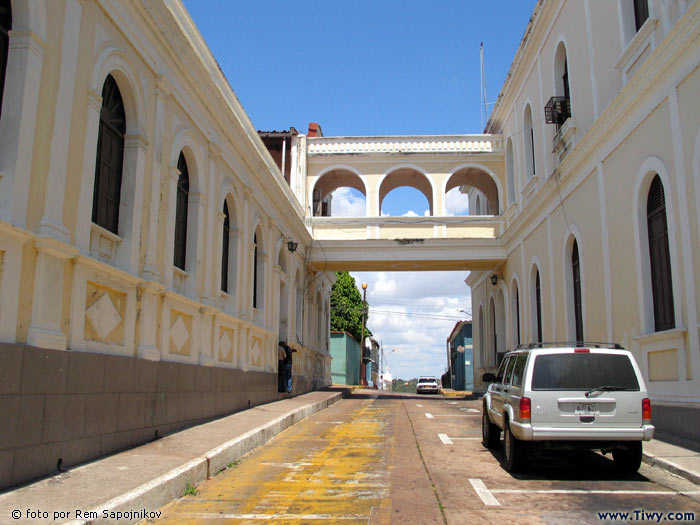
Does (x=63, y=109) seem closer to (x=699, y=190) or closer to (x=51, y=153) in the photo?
(x=51, y=153)

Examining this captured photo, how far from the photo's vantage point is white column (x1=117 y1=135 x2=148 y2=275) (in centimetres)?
952

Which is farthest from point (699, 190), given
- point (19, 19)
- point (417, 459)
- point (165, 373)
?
point (19, 19)

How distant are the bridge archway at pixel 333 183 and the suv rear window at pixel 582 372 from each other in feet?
61.3

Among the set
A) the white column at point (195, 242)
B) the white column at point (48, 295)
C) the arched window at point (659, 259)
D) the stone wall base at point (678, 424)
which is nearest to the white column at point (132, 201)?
the white column at point (48, 295)

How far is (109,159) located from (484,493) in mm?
6911

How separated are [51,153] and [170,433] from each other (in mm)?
5105

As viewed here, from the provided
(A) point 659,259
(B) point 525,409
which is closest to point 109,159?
(B) point 525,409

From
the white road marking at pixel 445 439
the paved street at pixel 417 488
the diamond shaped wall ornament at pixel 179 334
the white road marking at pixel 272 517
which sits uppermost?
the diamond shaped wall ornament at pixel 179 334

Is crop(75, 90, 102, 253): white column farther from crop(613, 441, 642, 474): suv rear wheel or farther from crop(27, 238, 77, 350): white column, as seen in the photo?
crop(613, 441, 642, 474): suv rear wheel

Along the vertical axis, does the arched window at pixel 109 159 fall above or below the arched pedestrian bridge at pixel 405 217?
below

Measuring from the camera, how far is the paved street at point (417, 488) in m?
6.17

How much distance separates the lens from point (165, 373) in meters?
10.4

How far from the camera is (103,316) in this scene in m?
8.58

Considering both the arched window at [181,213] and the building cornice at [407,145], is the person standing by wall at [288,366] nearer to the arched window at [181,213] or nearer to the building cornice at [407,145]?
the arched window at [181,213]
